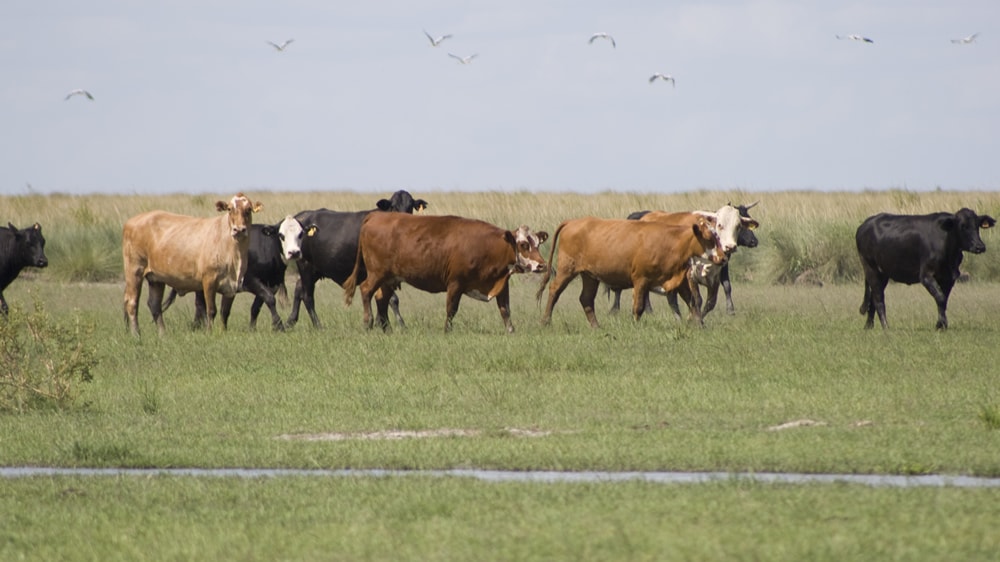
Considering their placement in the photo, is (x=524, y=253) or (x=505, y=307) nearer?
(x=505, y=307)

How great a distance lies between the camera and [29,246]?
2184 centimetres

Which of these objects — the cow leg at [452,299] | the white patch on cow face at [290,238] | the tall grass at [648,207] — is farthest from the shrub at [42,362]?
the tall grass at [648,207]

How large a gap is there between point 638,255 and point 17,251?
9.44 metres

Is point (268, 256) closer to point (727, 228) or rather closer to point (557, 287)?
point (557, 287)

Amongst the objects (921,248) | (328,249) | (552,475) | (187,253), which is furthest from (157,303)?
(552,475)

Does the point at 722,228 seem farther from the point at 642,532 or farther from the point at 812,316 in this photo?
the point at 642,532

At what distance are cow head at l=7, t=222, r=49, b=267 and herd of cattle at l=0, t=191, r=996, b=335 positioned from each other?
3.32m

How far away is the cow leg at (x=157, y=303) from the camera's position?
18400 mm

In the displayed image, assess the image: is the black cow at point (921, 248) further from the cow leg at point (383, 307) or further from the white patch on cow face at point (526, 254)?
the cow leg at point (383, 307)

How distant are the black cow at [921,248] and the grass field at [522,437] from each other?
0.53 meters

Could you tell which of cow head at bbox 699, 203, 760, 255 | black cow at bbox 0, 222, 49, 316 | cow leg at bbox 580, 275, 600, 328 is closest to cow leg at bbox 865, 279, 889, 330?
cow head at bbox 699, 203, 760, 255

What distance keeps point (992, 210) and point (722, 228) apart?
55.7ft

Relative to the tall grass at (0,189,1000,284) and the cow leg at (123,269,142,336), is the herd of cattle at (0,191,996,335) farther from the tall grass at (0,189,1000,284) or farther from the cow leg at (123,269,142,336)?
the tall grass at (0,189,1000,284)

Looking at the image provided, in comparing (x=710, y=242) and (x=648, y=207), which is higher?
(x=648, y=207)
